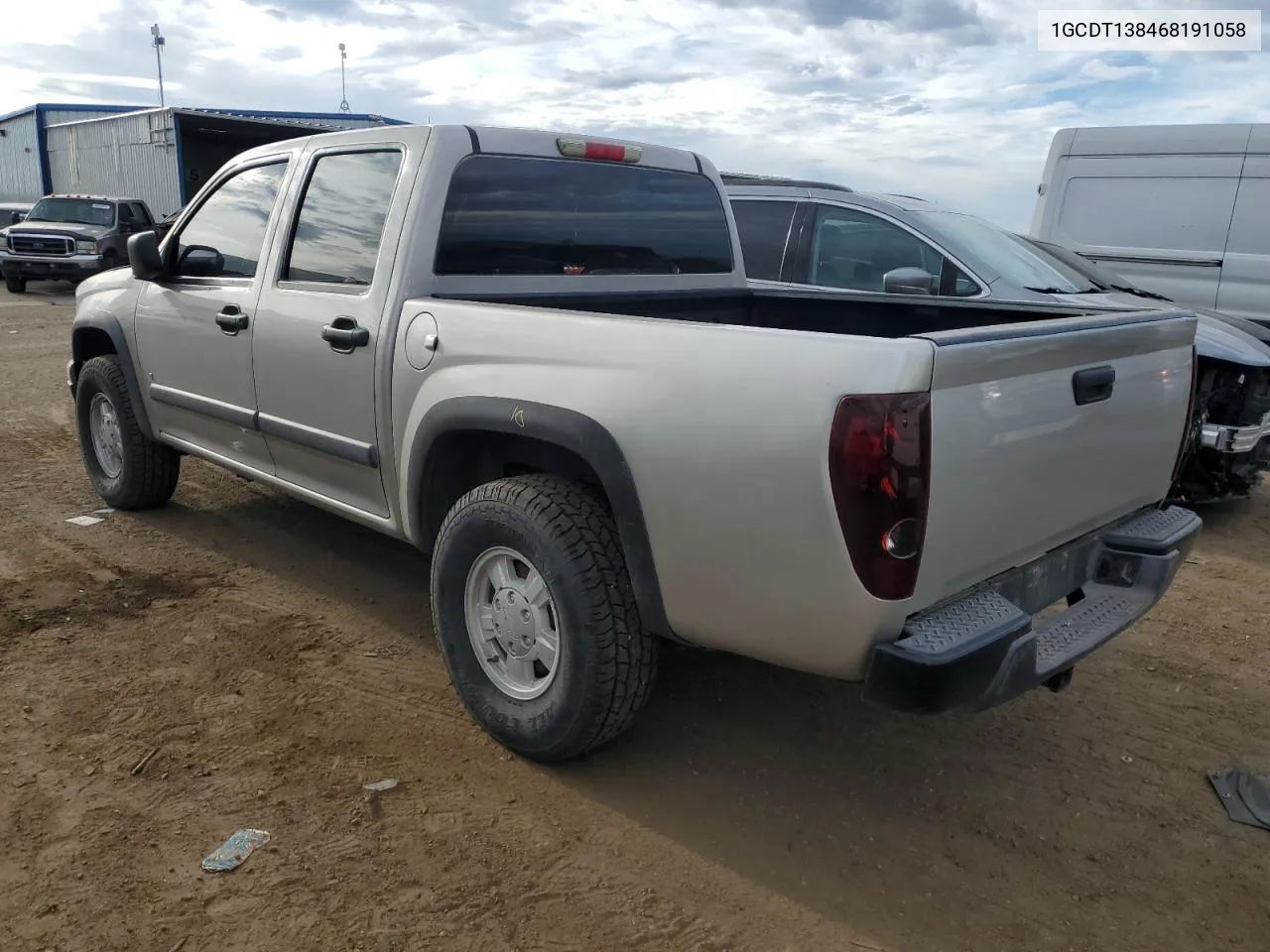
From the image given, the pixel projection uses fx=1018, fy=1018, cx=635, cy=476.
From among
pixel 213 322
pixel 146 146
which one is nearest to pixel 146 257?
pixel 213 322

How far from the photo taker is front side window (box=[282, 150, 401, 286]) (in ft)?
12.0

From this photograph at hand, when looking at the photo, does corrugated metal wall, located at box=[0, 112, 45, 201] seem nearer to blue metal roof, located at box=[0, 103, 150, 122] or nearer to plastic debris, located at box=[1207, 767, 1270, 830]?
blue metal roof, located at box=[0, 103, 150, 122]

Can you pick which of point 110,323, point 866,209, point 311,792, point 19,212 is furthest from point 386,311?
point 19,212

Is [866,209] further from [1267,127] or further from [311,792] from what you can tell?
[311,792]

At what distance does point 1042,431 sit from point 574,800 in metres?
1.66

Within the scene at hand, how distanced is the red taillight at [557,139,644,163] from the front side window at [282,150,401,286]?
0.67 metres

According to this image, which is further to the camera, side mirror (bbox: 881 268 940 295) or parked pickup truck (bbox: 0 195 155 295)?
parked pickup truck (bbox: 0 195 155 295)

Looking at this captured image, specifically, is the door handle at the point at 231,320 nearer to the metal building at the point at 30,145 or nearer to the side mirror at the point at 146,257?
the side mirror at the point at 146,257

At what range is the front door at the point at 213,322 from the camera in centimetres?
421

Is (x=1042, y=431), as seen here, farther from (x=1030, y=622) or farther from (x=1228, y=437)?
(x=1228, y=437)

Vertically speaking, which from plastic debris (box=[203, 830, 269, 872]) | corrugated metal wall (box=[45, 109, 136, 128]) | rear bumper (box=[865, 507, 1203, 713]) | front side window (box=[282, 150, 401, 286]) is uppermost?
corrugated metal wall (box=[45, 109, 136, 128])

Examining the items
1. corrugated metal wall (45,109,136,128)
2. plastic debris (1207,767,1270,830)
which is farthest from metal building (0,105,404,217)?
plastic debris (1207,767,1270,830)

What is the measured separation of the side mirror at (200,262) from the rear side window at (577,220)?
4.84ft

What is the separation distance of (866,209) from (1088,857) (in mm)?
4480
